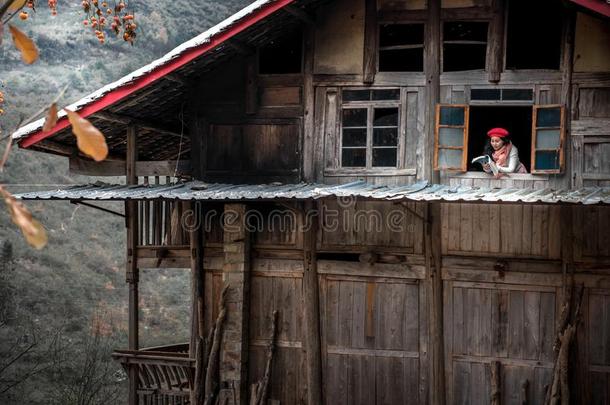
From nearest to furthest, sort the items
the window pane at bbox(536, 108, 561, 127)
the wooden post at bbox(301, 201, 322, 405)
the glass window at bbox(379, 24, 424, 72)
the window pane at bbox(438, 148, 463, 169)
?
the window pane at bbox(536, 108, 561, 127), the window pane at bbox(438, 148, 463, 169), the glass window at bbox(379, 24, 424, 72), the wooden post at bbox(301, 201, 322, 405)

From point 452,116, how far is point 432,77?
62cm

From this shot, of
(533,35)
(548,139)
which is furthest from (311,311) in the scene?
(533,35)

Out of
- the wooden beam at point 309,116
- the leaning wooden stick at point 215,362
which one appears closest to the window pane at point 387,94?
the wooden beam at point 309,116

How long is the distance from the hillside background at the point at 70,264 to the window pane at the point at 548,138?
994 cm

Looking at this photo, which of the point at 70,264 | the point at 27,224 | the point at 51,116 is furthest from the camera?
the point at 70,264

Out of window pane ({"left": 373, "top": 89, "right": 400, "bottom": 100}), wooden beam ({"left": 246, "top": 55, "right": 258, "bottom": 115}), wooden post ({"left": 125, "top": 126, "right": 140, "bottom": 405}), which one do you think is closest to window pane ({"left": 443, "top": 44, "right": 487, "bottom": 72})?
window pane ({"left": 373, "top": 89, "right": 400, "bottom": 100})

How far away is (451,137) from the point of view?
13.5 meters

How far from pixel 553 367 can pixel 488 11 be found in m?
4.91

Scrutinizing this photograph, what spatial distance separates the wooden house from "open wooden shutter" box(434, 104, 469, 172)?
3cm

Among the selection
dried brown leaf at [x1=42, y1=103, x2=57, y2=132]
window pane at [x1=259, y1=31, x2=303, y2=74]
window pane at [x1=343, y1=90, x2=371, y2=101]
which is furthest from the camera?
window pane at [x1=259, y1=31, x2=303, y2=74]

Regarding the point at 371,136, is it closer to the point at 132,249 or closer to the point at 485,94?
the point at 485,94

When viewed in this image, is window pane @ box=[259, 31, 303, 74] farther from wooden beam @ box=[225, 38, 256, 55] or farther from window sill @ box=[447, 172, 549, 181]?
window sill @ box=[447, 172, 549, 181]

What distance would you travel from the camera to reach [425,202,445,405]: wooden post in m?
13.4

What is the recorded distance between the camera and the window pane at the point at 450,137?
1345cm
